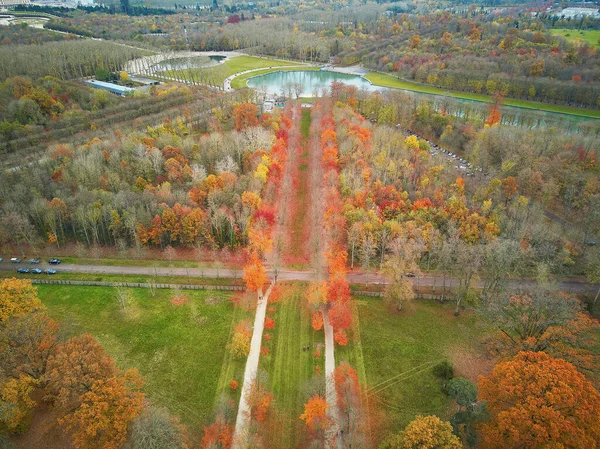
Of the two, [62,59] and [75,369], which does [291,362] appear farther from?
[62,59]


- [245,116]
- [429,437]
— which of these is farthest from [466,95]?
[429,437]

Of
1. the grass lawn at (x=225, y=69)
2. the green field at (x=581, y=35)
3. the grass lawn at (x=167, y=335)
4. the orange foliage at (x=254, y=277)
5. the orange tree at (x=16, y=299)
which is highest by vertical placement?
the green field at (x=581, y=35)

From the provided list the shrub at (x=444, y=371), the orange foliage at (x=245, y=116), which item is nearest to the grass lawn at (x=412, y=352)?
the shrub at (x=444, y=371)

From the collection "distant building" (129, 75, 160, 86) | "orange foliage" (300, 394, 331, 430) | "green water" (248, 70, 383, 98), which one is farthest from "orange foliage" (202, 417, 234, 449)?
"distant building" (129, 75, 160, 86)

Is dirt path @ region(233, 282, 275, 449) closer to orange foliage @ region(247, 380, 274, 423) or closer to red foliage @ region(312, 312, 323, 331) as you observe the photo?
orange foliage @ region(247, 380, 274, 423)

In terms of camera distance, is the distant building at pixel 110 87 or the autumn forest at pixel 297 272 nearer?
the autumn forest at pixel 297 272

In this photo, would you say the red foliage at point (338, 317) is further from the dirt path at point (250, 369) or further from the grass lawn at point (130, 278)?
the grass lawn at point (130, 278)
